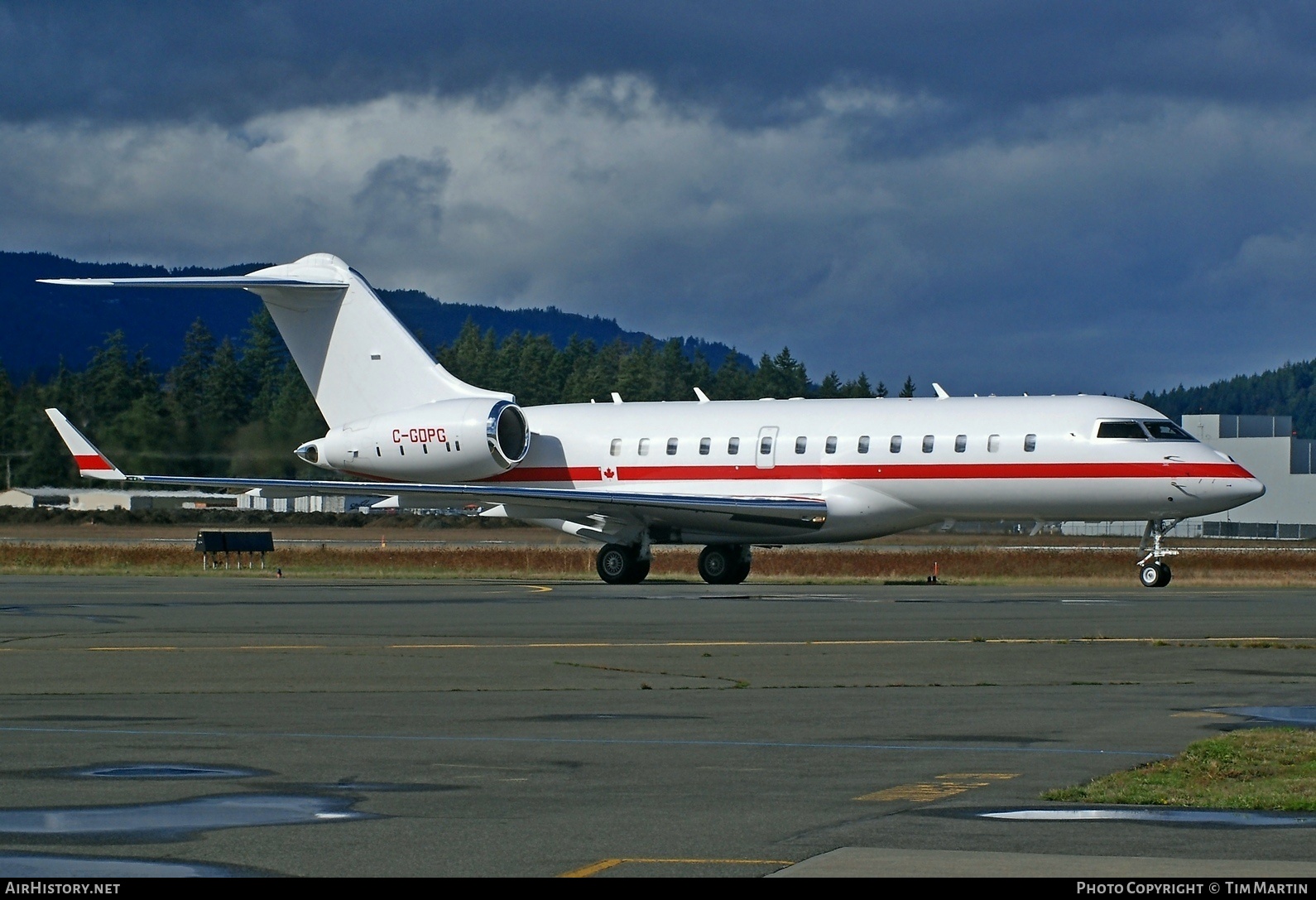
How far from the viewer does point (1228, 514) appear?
100750mm

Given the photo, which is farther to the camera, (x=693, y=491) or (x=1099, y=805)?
(x=693, y=491)

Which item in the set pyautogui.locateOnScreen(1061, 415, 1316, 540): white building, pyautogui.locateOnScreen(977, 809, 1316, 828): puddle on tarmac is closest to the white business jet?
pyautogui.locateOnScreen(977, 809, 1316, 828): puddle on tarmac

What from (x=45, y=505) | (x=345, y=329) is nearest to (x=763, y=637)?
(x=345, y=329)

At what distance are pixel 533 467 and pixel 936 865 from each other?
1326 inches

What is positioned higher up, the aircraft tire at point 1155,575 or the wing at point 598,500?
the wing at point 598,500

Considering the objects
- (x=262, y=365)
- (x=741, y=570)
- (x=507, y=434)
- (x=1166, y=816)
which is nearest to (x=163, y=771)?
(x=1166, y=816)

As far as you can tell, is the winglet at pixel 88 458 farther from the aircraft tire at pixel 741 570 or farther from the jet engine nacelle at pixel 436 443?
the aircraft tire at pixel 741 570

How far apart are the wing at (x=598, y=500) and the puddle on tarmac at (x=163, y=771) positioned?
81.8ft

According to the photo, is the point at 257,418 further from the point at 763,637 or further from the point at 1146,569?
the point at 763,637

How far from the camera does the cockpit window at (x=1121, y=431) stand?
113 ft

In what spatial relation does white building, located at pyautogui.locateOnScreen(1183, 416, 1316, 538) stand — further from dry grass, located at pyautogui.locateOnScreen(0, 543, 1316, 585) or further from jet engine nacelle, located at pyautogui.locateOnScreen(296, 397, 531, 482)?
jet engine nacelle, located at pyautogui.locateOnScreen(296, 397, 531, 482)

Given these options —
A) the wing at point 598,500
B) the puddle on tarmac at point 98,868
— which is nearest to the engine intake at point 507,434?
the wing at point 598,500
